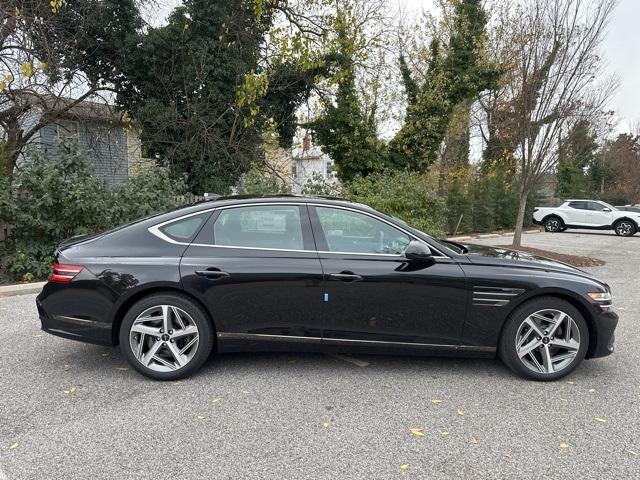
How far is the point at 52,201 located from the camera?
7.26m

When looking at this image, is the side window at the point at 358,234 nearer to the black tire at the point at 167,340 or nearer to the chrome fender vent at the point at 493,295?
the chrome fender vent at the point at 493,295

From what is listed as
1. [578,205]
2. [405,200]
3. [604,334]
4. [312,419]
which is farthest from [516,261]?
[578,205]

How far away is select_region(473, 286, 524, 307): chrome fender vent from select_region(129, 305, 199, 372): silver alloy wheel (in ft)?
7.62

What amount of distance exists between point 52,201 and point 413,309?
637 centimetres

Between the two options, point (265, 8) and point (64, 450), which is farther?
point (265, 8)

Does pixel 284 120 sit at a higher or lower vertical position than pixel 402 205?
higher

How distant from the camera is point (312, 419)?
3115 millimetres

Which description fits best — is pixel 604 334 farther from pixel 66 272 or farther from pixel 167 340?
pixel 66 272

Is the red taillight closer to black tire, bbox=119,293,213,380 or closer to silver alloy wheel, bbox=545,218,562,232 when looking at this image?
black tire, bbox=119,293,213,380

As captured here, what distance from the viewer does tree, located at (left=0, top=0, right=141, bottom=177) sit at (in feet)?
31.2

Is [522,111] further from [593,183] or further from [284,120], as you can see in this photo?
[593,183]

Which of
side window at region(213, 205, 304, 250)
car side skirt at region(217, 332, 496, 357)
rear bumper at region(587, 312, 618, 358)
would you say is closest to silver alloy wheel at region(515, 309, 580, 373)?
rear bumper at region(587, 312, 618, 358)

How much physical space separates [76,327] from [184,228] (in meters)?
1.20

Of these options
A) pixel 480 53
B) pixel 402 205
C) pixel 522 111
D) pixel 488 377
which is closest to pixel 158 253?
pixel 488 377
